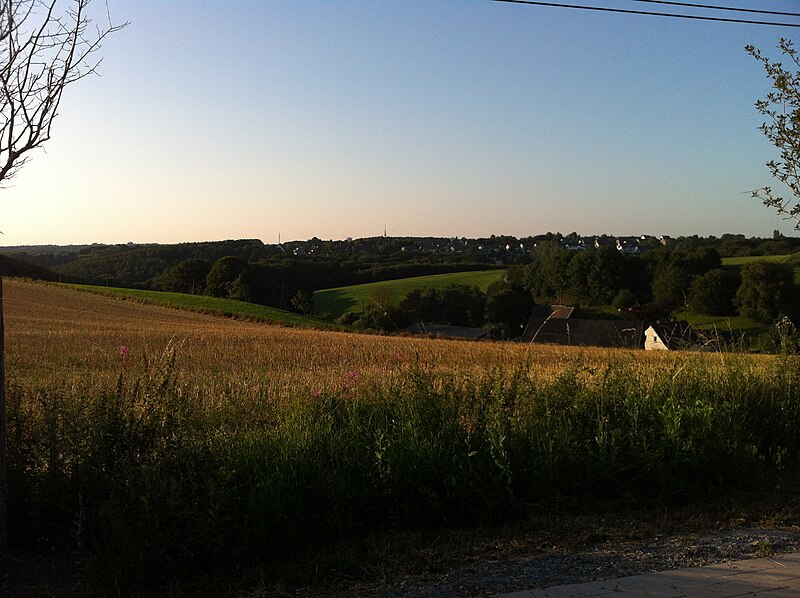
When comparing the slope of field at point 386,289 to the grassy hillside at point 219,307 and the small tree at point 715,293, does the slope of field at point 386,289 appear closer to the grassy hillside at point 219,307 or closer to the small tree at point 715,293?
the grassy hillside at point 219,307

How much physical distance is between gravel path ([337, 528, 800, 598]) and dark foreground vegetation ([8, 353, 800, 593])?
832 mm

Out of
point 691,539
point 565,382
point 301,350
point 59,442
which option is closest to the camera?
point 691,539

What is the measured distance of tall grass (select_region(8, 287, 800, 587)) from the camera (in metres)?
4.56

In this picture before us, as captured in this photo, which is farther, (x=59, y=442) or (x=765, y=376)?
(x=765, y=376)

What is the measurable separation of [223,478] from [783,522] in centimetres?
439

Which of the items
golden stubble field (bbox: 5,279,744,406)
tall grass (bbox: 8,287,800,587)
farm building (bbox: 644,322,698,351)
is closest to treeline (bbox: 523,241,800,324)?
golden stubble field (bbox: 5,279,744,406)

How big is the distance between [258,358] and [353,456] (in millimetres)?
13456

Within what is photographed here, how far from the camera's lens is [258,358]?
1833 centimetres

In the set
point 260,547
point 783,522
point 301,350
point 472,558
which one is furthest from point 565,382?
point 301,350

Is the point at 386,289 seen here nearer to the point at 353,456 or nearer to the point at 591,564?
the point at 353,456

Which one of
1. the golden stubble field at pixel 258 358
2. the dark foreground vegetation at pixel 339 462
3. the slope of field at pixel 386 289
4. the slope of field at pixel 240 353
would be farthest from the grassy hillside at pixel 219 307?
the dark foreground vegetation at pixel 339 462

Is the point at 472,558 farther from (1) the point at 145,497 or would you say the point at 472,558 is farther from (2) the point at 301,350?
(2) the point at 301,350

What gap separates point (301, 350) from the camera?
21047mm

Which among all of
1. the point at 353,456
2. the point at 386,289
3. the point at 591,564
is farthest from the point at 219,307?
the point at 591,564
